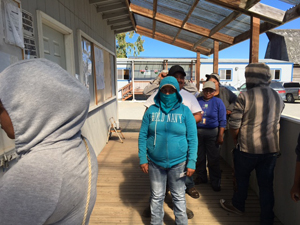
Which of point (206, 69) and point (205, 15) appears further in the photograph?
point (206, 69)

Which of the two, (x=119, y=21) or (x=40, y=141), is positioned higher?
(x=119, y=21)

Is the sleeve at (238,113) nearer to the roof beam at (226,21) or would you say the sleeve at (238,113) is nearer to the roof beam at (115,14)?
the roof beam at (226,21)

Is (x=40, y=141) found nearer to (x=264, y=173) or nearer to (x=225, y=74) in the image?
(x=264, y=173)

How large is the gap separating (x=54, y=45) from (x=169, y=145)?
7.37 feet

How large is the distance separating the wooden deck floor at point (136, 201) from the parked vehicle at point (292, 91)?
15.8 metres

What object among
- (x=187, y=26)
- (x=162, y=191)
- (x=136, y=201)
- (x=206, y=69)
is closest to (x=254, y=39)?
(x=187, y=26)

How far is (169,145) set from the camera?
6.67 feet

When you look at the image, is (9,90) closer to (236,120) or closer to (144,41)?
(236,120)

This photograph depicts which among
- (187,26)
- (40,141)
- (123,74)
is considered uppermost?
(187,26)

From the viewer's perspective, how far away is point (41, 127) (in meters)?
0.82

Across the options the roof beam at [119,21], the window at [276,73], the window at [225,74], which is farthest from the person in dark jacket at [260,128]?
the window at [276,73]

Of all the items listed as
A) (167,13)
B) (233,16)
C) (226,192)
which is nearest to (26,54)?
(226,192)

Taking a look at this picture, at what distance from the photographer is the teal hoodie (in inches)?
80.0

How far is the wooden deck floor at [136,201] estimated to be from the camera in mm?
2568
